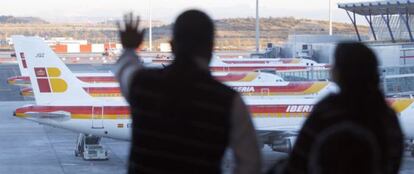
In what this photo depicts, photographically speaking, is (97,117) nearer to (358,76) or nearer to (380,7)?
(358,76)

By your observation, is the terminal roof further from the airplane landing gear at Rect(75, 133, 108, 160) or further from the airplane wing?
the airplane wing

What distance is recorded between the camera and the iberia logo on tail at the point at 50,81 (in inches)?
1298

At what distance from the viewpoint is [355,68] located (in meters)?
5.19

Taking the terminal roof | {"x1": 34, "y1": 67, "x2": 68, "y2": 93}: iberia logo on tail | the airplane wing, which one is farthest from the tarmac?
the terminal roof

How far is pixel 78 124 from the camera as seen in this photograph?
30.0 m

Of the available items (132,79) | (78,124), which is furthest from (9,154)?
(132,79)

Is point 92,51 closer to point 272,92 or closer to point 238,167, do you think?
point 272,92

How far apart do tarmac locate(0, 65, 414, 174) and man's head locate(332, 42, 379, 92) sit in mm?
16070

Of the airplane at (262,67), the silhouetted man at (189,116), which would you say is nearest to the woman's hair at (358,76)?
the silhouetted man at (189,116)

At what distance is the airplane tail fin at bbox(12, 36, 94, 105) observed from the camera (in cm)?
3262

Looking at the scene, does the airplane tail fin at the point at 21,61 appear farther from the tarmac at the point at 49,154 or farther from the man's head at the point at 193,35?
the man's head at the point at 193,35

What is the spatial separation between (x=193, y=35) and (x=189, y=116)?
51 cm

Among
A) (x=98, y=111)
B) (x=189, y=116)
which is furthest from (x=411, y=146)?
(x=189, y=116)

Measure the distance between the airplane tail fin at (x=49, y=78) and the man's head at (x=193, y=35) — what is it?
2560cm
